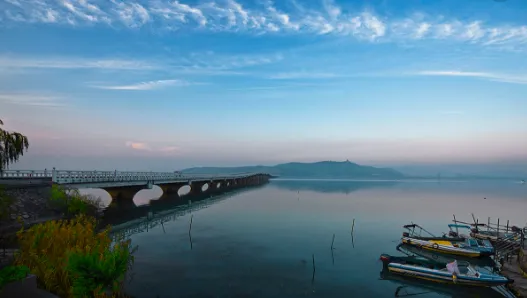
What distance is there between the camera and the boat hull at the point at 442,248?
27312 millimetres

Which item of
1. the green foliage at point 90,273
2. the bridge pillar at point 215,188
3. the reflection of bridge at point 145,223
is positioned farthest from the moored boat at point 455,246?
the bridge pillar at point 215,188

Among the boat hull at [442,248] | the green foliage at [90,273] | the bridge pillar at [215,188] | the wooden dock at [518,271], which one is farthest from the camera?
the bridge pillar at [215,188]

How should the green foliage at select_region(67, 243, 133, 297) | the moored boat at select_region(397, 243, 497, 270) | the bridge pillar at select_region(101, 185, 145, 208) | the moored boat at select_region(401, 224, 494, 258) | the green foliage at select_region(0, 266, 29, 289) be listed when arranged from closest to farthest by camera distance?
the green foliage at select_region(0, 266, 29, 289) < the green foliage at select_region(67, 243, 133, 297) < the moored boat at select_region(397, 243, 497, 270) < the moored boat at select_region(401, 224, 494, 258) < the bridge pillar at select_region(101, 185, 145, 208)

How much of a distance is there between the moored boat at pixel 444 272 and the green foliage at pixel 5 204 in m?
26.7

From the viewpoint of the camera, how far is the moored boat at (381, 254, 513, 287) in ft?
62.7

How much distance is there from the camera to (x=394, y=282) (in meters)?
20.2

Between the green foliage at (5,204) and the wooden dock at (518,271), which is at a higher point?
the green foliage at (5,204)

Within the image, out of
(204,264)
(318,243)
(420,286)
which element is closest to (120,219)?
(204,264)

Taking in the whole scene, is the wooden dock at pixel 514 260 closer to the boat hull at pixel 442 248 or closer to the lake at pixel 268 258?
the boat hull at pixel 442 248

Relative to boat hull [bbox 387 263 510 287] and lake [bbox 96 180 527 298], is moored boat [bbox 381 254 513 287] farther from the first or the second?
lake [bbox 96 180 527 298]

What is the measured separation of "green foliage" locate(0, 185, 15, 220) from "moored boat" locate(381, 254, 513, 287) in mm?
26746

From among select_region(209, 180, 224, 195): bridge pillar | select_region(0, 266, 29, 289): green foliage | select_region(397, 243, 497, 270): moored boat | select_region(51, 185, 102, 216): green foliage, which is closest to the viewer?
select_region(0, 266, 29, 289): green foliage

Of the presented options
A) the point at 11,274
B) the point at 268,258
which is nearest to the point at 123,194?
the point at 268,258

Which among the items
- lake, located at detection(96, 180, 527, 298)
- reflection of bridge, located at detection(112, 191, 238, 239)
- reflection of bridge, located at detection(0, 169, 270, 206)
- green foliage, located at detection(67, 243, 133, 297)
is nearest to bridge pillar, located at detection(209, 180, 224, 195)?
reflection of bridge, located at detection(0, 169, 270, 206)
